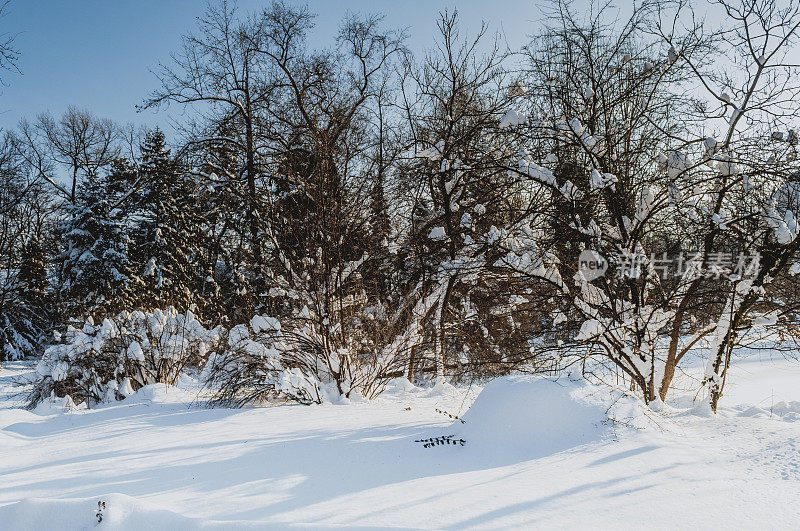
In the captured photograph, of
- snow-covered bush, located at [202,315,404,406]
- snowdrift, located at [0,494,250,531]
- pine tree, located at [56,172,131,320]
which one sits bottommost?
snowdrift, located at [0,494,250,531]

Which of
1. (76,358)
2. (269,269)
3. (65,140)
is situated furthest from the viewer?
(65,140)

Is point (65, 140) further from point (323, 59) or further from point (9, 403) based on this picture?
point (9, 403)

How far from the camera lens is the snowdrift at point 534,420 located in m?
3.33

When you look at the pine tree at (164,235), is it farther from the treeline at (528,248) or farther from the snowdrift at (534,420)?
the snowdrift at (534,420)

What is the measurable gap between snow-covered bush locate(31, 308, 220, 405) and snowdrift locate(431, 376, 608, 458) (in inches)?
187

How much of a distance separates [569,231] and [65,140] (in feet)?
69.6

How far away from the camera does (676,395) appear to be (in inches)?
222

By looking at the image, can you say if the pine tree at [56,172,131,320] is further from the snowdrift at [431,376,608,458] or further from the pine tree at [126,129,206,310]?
the snowdrift at [431,376,608,458]

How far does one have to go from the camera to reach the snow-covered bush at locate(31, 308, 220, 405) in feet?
21.7

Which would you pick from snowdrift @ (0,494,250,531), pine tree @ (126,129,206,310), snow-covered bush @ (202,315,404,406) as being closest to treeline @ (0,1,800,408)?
snow-covered bush @ (202,315,404,406)

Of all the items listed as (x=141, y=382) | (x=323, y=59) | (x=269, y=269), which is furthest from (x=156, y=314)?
(x=323, y=59)

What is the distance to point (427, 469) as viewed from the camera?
303 cm

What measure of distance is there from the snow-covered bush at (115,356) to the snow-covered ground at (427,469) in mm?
2010

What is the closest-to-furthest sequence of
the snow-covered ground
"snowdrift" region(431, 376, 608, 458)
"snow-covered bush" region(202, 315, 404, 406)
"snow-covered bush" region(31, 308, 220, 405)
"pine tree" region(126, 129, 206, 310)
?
the snow-covered ground, "snowdrift" region(431, 376, 608, 458), "snow-covered bush" region(202, 315, 404, 406), "snow-covered bush" region(31, 308, 220, 405), "pine tree" region(126, 129, 206, 310)
